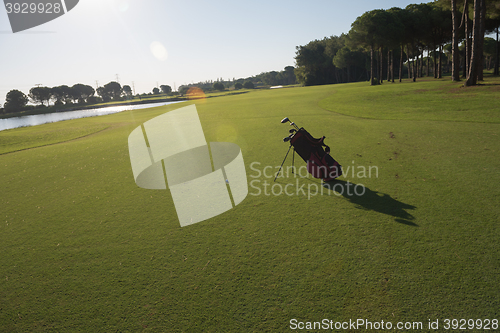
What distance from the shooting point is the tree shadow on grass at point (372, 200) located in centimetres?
518

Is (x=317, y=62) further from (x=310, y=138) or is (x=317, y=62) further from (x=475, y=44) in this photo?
(x=310, y=138)

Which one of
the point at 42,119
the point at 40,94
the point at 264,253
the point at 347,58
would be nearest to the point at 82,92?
the point at 40,94

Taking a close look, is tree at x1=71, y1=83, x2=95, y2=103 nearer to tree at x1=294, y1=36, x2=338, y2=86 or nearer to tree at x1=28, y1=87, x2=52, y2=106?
tree at x1=28, y1=87, x2=52, y2=106

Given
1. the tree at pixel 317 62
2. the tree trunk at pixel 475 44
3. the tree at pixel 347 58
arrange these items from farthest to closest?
the tree at pixel 317 62 → the tree at pixel 347 58 → the tree trunk at pixel 475 44

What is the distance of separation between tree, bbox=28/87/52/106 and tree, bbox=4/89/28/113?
14.4m

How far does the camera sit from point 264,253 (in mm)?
4305

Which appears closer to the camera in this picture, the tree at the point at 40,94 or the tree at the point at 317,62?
the tree at the point at 317,62

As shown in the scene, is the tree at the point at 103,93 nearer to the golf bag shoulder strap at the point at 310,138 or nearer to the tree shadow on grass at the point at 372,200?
the golf bag shoulder strap at the point at 310,138

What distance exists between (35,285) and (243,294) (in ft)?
10.9

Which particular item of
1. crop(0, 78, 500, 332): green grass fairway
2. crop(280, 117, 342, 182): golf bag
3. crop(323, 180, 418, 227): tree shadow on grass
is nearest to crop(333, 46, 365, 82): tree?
crop(0, 78, 500, 332): green grass fairway

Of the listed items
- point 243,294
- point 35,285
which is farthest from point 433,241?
point 35,285

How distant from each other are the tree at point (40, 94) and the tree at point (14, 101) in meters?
14.4

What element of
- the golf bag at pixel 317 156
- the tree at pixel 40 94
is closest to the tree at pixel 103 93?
the tree at pixel 40 94

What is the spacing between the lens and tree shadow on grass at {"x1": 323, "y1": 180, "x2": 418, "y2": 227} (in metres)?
5.18
